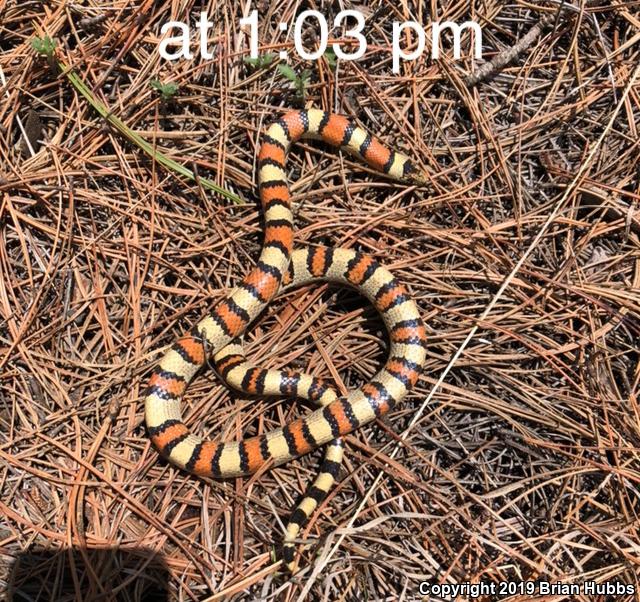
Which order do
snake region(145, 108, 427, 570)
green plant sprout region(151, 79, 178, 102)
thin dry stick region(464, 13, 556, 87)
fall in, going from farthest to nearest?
thin dry stick region(464, 13, 556, 87)
green plant sprout region(151, 79, 178, 102)
snake region(145, 108, 427, 570)

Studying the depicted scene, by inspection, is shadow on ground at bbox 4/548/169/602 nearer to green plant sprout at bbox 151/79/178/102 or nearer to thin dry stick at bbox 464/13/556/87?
green plant sprout at bbox 151/79/178/102

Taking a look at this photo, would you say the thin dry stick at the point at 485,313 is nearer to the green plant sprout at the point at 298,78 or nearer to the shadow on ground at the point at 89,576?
the shadow on ground at the point at 89,576

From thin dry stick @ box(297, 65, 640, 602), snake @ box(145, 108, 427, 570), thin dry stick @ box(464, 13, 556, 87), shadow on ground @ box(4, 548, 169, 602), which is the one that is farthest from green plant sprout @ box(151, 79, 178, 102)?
shadow on ground @ box(4, 548, 169, 602)

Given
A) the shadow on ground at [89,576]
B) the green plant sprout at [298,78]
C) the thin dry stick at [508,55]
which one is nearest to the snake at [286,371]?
the green plant sprout at [298,78]

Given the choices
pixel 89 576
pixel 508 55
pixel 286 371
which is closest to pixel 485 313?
pixel 286 371

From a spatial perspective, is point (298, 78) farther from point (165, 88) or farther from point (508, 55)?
point (508, 55)
